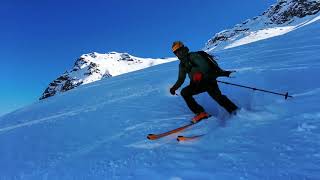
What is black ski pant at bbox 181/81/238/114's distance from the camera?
25.2ft

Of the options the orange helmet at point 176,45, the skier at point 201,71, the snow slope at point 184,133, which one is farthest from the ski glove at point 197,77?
the snow slope at point 184,133

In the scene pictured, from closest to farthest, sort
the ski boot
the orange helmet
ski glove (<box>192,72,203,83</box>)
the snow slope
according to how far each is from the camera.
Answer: the snow slope
the ski boot
ski glove (<box>192,72,203,83</box>)
the orange helmet

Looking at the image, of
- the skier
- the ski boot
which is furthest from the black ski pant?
the ski boot

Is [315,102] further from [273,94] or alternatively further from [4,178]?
[4,178]

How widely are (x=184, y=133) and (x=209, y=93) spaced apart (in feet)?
3.70

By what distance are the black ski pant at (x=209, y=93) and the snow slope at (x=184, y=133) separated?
0.93 ft

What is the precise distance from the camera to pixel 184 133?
730cm

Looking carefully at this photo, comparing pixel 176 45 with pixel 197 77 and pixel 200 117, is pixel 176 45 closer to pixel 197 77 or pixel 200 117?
pixel 197 77

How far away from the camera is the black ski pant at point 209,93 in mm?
7695

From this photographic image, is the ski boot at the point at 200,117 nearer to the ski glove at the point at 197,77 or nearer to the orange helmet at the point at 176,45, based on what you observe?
the ski glove at the point at 197,77

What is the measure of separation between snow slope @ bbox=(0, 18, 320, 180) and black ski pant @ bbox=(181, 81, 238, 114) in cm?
28

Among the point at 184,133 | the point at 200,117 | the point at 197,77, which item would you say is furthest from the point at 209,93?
the point at 184,133

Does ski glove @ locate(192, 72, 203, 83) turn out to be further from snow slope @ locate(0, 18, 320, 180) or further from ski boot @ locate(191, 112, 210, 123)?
snow slope @ locate(0, 18, 320, 180)

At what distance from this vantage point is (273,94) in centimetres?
836
